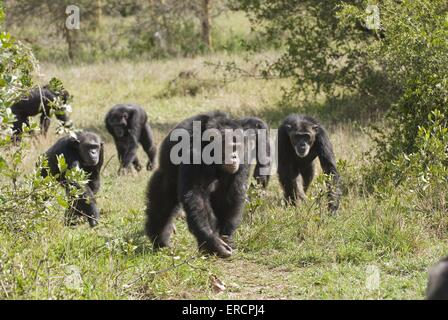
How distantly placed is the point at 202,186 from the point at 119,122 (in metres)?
6.77

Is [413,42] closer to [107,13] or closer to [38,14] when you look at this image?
[38,14]

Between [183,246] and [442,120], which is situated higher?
[442,120]

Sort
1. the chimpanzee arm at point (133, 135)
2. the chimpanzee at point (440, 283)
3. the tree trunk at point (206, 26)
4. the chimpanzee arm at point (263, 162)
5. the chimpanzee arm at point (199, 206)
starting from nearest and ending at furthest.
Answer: the chimpanzee at point (440, 283), the chimpanzee arm at point (199, 206), the chimpanzee arm at point (263, 162), the chimpanzee arm at point (133, 135), the tree trunk at point (206, 26)

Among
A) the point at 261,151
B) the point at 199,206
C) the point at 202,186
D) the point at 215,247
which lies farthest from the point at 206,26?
the point at 215,247

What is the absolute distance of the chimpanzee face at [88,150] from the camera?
1021 cm

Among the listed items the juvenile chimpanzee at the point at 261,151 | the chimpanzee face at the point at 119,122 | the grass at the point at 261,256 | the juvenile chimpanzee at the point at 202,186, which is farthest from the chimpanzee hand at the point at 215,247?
the chimpanzee face at the point at 119,122

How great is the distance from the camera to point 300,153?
992 centimetres

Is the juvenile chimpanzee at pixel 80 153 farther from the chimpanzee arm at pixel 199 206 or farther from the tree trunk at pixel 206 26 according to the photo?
the tree trunk at pixel 206 26

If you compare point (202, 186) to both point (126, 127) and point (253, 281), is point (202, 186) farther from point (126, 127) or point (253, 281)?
point (126, 127)

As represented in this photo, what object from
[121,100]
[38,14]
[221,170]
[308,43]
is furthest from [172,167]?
[38,14]

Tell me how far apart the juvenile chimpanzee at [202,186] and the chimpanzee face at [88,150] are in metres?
2.31

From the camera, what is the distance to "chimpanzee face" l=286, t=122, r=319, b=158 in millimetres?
9930

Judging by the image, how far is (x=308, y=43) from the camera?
51.0ft

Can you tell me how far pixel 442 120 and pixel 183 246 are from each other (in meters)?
3.87
